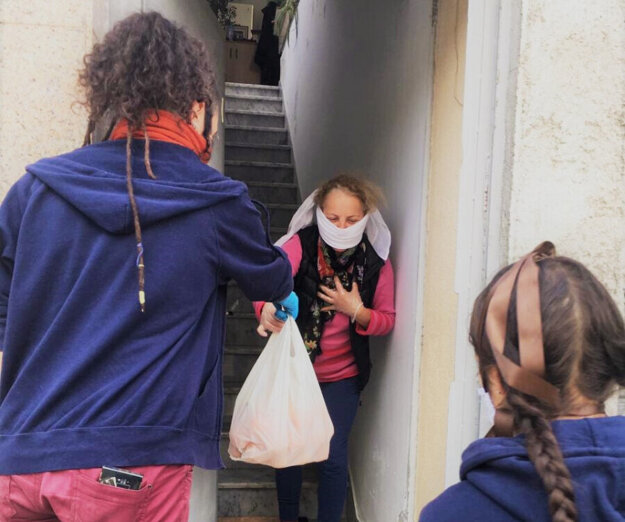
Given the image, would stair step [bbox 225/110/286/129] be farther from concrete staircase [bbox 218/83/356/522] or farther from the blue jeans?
the blue jeans

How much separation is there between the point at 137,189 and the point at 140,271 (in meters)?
0.18

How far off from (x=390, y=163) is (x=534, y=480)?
243 cm

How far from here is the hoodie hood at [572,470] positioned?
0.98 meters

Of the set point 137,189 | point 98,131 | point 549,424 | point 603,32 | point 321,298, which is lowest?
point 321,298

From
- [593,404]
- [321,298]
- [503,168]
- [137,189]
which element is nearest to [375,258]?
[321,298]

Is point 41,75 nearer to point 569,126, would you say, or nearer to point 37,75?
point 37,75

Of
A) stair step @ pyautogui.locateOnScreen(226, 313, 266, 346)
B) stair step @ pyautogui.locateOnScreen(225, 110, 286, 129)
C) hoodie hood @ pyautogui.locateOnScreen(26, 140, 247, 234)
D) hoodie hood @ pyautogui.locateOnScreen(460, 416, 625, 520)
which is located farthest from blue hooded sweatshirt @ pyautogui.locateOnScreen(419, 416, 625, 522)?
stair step @ pyautogui.locateOnScreen(225, 110, 286, 129)

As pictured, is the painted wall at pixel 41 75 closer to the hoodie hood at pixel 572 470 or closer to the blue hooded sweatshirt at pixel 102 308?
the blue hooded sweatshirt at pixel 102 308

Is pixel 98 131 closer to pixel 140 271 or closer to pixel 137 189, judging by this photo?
pixel 137 189

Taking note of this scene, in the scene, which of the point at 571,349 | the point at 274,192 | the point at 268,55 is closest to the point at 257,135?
the point at 274,192

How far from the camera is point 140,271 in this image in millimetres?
1370

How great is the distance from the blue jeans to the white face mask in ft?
2.06

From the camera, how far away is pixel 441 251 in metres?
2.50

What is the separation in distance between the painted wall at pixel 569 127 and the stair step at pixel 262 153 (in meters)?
5.57
